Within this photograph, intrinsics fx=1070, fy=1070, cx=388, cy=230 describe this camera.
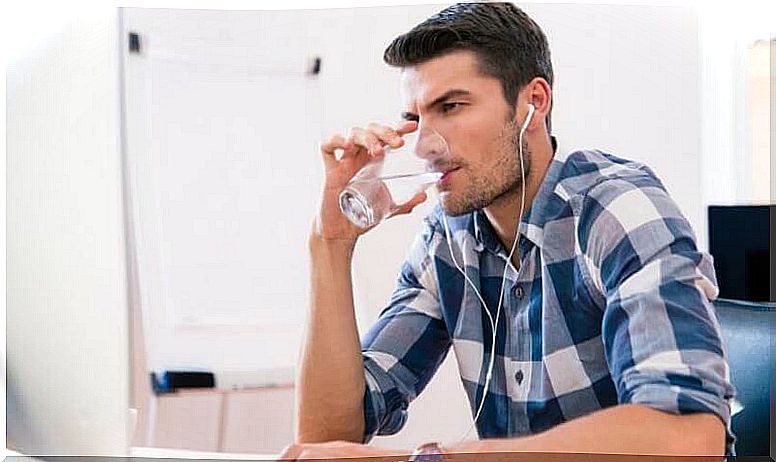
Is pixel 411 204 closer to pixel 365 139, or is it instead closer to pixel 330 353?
pixel 365 139

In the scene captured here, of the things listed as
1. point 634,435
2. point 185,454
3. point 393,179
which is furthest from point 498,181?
point 185,454

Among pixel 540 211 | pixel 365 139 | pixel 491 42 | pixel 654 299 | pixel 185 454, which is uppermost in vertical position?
pixel 491 42

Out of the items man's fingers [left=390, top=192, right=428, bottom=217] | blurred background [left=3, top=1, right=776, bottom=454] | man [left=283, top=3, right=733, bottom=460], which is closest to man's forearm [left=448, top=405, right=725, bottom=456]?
man [left=283, top=3, right=733, bottom=460]

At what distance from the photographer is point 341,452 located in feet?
4.78

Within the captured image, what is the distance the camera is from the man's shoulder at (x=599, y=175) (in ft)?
4.67

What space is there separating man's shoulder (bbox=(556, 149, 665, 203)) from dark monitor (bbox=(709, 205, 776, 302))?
10 cm

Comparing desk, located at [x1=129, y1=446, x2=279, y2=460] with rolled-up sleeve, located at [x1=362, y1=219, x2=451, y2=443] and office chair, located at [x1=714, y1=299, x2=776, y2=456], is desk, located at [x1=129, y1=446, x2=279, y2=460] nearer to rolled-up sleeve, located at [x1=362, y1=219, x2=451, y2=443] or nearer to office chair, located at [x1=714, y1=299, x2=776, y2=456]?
rolled-up sleeve, located at [x1=362, y1=219, x2=451, y2=443]

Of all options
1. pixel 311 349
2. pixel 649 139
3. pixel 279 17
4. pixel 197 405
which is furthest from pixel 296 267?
pixel 649 139

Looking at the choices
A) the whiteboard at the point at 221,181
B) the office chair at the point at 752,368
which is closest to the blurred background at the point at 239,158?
the whiteboard at the point at 221,181

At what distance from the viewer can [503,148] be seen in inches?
56.5

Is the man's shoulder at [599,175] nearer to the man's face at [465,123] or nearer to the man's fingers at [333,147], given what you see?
the man's face at [465,123]

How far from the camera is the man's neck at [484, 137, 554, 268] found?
1.44m

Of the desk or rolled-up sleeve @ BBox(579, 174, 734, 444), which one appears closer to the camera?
rolled-up sleeve @ BBox(579, 174, 734, 444)

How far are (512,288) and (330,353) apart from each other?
0.26 meters
